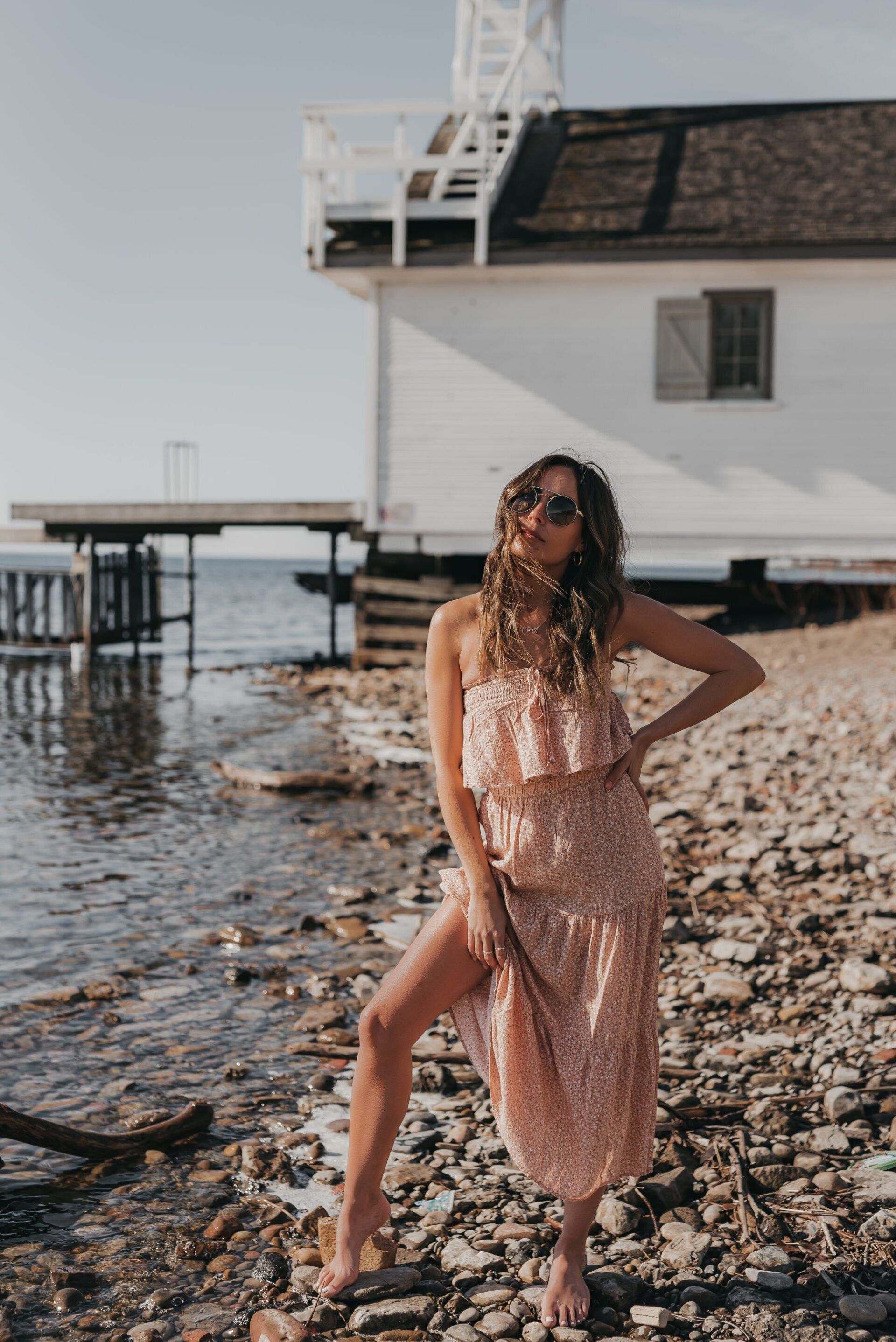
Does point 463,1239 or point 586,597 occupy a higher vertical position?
point 586,597

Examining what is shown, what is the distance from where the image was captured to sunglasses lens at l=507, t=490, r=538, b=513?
3008 millimetres

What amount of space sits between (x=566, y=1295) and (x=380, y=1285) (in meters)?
0.51

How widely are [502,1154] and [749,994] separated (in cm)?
171

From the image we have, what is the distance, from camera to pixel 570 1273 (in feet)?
Result: 10.0

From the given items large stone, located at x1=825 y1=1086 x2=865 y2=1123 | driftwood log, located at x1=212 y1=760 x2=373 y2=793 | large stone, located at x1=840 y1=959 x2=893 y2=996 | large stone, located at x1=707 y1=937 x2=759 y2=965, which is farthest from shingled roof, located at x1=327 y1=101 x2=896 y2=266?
large stone, located at x1=825 y1=1086 x2=865 y2=1123

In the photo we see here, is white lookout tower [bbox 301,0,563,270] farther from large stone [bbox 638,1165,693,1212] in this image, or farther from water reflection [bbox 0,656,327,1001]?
large stone [bbox 638,1165,693,1212]

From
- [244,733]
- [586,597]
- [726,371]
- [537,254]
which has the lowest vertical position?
[244,733]

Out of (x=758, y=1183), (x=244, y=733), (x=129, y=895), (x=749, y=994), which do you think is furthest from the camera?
(x=244, y=733)

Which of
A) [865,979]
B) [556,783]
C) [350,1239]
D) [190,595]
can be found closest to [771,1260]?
[350,1239]

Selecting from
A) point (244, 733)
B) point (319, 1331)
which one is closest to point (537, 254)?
point (244, 733)

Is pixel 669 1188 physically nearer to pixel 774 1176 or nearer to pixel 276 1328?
pixel 774 1176

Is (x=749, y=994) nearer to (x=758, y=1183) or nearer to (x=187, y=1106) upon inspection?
(x=758, y=1183)

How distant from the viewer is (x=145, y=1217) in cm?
375

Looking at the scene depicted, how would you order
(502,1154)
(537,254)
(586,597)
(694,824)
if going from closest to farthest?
(586,597) → (502,1154) → (694,824) → (537,254)
